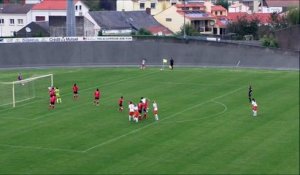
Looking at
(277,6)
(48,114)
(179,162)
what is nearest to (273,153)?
(179,162)

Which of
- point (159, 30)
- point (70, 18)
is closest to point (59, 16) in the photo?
point (70, 18)

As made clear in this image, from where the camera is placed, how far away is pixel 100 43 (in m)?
74.8

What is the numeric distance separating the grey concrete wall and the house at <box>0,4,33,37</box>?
25.0 m

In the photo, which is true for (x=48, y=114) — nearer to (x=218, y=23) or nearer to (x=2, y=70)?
(x=2, y=70)

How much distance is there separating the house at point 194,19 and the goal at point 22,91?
173 ft

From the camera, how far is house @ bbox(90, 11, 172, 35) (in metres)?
101

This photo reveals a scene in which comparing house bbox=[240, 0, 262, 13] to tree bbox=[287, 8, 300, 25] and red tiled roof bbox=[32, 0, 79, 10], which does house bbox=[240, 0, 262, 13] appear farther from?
red tiled roof bbox=[32, 0, 79, 10]

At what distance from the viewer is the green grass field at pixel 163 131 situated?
31.4m

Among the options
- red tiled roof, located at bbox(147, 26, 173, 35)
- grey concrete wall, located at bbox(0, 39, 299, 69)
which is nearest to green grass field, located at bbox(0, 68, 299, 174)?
grey concrete wall, located at bbox(0, 39, 299, 69)

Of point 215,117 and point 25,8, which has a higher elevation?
point 25,8

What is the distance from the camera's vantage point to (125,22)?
105188mm

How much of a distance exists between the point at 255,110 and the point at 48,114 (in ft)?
39.9

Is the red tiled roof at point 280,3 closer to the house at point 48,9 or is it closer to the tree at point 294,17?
the tree at point 294,17

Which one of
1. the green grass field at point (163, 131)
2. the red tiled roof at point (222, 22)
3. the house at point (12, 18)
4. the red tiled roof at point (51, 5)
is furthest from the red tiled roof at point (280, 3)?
the green grass field at point (163, 131)
